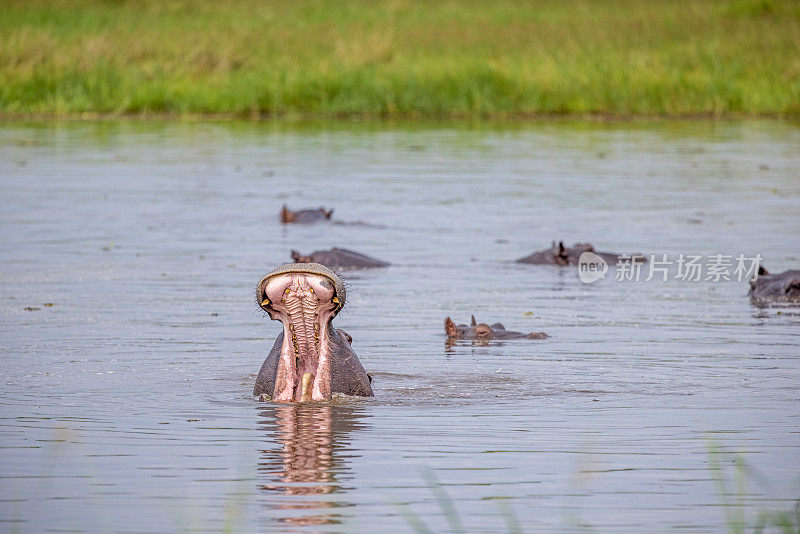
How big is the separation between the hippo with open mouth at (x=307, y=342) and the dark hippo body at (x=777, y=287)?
424cm

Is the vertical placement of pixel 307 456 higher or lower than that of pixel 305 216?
lower

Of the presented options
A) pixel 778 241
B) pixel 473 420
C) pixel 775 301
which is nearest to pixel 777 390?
pixel 473 420

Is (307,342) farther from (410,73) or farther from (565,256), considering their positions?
(410,73)

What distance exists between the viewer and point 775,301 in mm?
10141

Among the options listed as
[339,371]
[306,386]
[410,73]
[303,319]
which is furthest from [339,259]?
[410,73]

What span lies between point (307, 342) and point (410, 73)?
2071 cm

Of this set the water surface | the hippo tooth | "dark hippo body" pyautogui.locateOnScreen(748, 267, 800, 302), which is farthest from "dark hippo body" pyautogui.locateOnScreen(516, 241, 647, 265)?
the hippo tooth

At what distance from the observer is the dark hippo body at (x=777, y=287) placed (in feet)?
33.3

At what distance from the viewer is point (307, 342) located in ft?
20.3

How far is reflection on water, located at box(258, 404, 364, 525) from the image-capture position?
4.96m

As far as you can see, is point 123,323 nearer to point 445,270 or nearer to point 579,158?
point 445,270

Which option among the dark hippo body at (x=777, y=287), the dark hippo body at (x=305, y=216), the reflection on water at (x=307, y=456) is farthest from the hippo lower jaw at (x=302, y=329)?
the dark hippo body at (x=305, y=216)

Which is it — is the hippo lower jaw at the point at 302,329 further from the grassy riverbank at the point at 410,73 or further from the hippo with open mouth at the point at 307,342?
the grassy riverbank at the point at 410,73

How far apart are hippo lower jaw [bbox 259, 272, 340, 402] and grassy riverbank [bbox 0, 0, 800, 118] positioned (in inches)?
789
